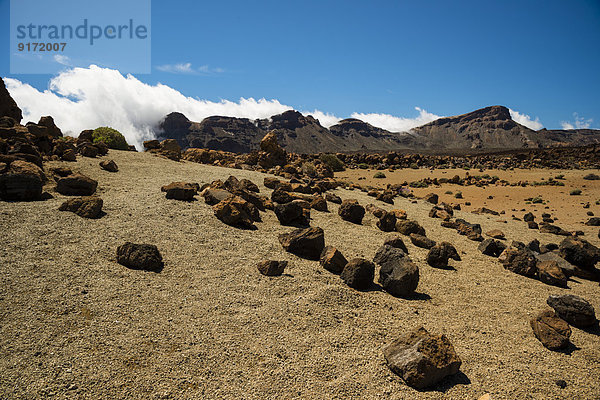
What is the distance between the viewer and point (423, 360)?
12.8 ft

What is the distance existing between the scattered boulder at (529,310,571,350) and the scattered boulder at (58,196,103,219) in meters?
8.86

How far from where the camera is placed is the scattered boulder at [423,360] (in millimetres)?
3883

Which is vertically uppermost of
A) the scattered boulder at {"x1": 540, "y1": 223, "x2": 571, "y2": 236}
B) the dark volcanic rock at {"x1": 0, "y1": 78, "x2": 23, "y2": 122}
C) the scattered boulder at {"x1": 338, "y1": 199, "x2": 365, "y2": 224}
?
the dark volcanic rock at {"x1": 0, "y1": 78, "x2": 23, "y2": 122}

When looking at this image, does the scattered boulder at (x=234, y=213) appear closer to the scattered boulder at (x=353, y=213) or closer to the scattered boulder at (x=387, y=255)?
the scattered boulder at (x=387, y=255)

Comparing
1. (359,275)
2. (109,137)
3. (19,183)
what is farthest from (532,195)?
(109,137)

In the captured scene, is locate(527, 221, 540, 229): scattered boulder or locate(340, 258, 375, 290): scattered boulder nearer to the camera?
locate(340, 258, 375, 290): scattered boulder

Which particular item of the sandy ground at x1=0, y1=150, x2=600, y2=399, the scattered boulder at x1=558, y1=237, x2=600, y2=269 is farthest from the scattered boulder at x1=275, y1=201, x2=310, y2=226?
the scattered boulder at x1=558, y1=237, x2=600, y2=269

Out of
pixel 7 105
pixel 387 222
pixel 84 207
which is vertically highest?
pixel 7 105

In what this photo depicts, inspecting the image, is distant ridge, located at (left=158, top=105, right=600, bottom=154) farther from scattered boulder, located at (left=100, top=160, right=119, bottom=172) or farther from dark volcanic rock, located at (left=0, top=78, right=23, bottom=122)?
scattered boulder, located at (left=100, top=160, right=119, bottom=172)

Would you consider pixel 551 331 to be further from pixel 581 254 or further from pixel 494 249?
pixel 581 254

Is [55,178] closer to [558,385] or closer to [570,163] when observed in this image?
[558,385]

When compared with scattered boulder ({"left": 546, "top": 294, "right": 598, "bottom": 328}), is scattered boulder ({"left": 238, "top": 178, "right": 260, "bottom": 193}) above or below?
above

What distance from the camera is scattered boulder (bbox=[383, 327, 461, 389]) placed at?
388cm

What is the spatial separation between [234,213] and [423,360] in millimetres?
5624
